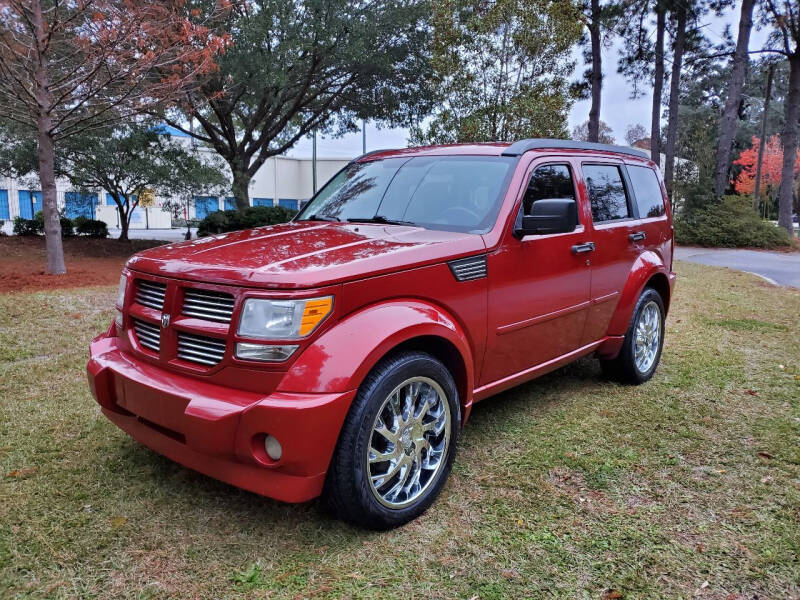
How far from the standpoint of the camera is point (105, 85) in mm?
8594

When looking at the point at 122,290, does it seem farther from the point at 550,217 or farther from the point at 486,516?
the point at 550,217

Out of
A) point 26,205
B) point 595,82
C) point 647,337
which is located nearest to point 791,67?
point 595,82

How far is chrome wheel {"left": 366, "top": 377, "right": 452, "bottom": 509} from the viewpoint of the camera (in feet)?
8.78

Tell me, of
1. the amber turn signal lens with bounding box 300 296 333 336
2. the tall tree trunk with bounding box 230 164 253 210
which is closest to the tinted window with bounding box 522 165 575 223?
the amber turn signal lens with bounding box 300 296 333 336

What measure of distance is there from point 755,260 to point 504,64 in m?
9.49

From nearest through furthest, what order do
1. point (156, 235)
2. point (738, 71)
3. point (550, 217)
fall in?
1. point (550, 217)
2. point (738, 71)
3. point (156, 235)

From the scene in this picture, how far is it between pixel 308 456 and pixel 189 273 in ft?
3.25

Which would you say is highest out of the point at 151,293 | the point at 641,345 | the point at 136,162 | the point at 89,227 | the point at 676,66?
the point at 676,66

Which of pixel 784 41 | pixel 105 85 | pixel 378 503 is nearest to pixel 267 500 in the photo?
pixel 378 503

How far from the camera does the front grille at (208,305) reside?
8.10ft

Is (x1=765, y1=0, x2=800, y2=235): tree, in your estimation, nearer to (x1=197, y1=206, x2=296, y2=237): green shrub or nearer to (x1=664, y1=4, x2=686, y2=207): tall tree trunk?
(x1=664, y1=4, x2=686, y2=207): tall tree trunk

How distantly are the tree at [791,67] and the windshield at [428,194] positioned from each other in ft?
75.5

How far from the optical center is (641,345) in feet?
16.0

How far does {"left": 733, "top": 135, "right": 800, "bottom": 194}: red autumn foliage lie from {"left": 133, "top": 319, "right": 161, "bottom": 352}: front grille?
A: 2055 inches
